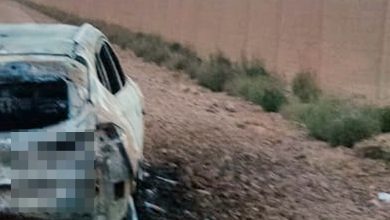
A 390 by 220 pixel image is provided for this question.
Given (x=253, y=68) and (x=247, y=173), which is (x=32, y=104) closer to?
(x=247, y=173)

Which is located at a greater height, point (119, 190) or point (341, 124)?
point (119, 190)

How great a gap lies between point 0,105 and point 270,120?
39.1 feet

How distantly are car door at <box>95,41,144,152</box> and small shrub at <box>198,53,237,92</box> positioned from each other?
14311 mm

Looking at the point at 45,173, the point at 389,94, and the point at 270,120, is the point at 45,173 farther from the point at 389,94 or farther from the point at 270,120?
the point at 389,94

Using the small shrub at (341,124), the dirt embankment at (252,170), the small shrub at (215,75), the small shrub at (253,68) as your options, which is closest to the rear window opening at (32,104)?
the dirt embankment at (252,170)

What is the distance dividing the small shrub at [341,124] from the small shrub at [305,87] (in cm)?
465

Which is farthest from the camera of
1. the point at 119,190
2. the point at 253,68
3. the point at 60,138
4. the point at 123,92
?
the point at 253,68

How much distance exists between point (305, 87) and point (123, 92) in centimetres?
1516

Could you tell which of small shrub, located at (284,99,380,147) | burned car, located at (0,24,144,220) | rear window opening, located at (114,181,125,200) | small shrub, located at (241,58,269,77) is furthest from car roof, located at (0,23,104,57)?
small shrub, located at (241,58,269,77)

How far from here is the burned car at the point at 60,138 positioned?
743cm

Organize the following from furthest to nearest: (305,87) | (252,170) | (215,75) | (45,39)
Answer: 1. (215,75)
2. (305,87)
3. (252,170)
4. (45,39)

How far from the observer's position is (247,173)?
1312 cm

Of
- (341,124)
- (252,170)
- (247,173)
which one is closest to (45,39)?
(247,173)

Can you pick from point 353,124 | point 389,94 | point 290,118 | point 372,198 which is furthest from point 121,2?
point 372,198
